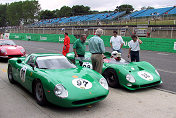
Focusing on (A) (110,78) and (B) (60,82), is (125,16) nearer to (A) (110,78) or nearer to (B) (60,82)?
(A) (110,78)

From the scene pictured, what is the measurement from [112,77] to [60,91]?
2384 millimetres

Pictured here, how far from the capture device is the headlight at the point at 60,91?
3932 millimetres

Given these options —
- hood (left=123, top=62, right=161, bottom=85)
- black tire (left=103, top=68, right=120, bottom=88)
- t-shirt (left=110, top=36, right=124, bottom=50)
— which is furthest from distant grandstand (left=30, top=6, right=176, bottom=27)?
black tire (left=103, top=68, right=120, bottom=88)

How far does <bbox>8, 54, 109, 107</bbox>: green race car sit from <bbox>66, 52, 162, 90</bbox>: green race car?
104 cm

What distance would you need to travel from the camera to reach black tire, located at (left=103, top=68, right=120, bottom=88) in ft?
19.0

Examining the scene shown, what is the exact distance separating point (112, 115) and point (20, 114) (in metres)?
1.86

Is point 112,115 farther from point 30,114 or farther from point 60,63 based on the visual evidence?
point 60,63

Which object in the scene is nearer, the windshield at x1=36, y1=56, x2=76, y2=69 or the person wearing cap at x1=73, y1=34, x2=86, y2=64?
the windshield at x1=36, y1=56, x2=76, y2=69

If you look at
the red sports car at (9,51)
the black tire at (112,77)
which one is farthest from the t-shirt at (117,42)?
the red sports car at (9,51)

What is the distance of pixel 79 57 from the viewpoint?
7297 millimetres

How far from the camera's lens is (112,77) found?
598 centimetres

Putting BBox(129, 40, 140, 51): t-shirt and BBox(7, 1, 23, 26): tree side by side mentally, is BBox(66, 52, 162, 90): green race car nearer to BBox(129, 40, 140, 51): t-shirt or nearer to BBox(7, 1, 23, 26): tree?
BBox(129, 40, 140, 51): t-shirt

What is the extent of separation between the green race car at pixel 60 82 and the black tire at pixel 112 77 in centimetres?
109

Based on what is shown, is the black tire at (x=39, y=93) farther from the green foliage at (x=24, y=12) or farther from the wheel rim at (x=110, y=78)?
the green foliage at (x=24, y=12)
